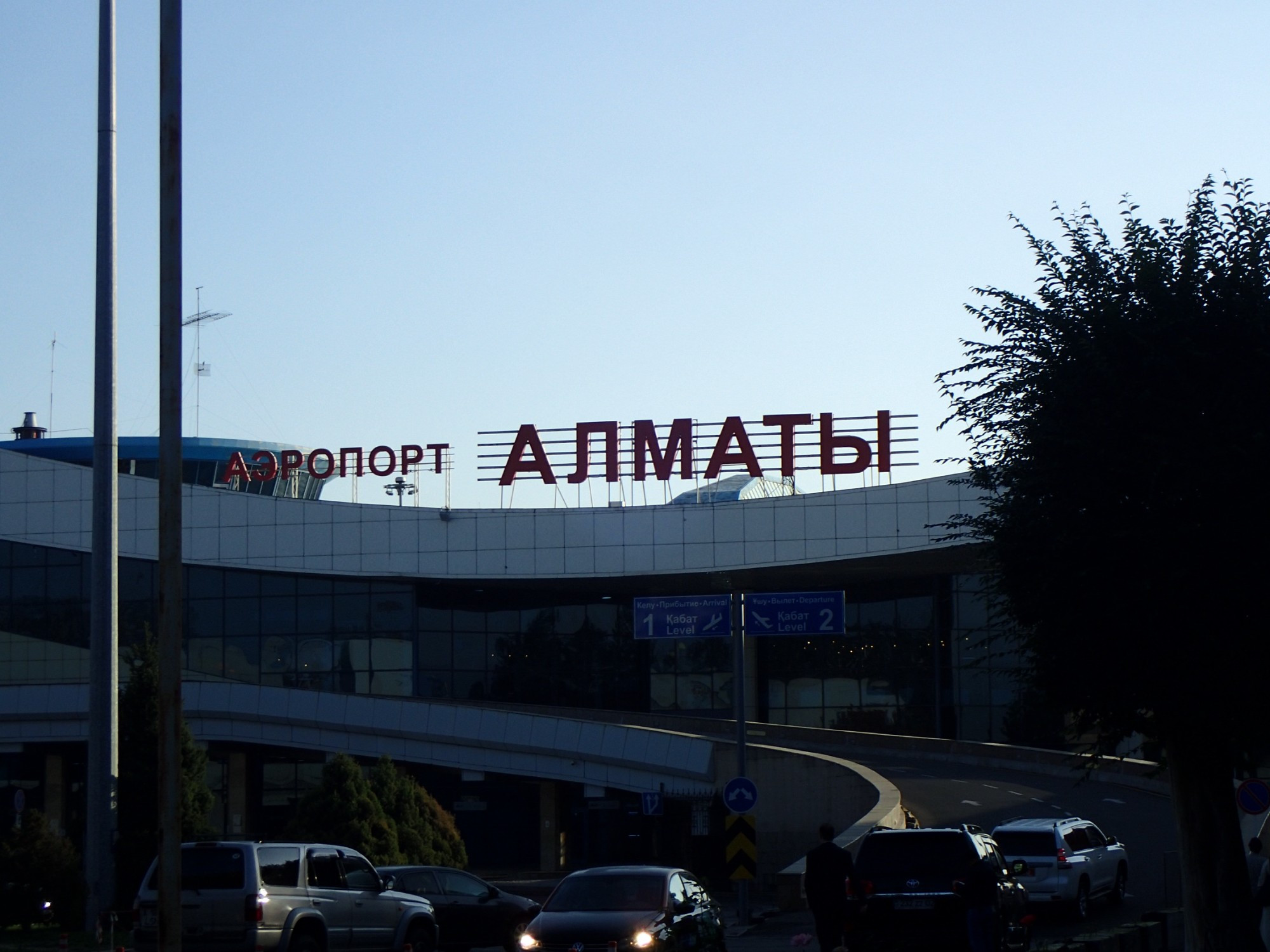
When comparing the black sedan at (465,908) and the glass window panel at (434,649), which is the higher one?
the glass window panel at (434,649)

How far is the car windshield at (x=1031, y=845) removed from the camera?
24094 mm

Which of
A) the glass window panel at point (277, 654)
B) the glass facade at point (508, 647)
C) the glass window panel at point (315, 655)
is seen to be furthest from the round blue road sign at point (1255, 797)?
the glass window panel at point (277, 654)

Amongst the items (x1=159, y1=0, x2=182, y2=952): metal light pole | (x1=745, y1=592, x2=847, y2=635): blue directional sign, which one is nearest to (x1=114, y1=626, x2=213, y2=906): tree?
(x1=745, y1=592, x2=847, y2=635): blue directional sign

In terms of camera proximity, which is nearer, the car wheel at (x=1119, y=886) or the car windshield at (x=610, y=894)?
the car windshield at (x=610, y=894)

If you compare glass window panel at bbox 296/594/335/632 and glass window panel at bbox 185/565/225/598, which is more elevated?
glass window panel at bbox 185/565/225/598

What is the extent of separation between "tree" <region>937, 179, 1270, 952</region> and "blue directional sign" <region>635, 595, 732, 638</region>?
12.4 metres

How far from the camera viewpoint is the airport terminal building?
2153 inches

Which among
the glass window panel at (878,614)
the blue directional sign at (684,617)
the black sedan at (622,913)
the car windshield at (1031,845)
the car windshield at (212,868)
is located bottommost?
the car windshield at (1031,845)

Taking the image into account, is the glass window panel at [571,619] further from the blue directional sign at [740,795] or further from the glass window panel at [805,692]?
the blue directional sign at [740,795]

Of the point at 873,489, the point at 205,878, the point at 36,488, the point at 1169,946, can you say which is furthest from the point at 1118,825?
the point at 36,488

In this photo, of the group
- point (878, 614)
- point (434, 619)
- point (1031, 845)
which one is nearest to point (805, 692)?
point (878, 614)

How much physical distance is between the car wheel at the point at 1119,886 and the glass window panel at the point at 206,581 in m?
41.7

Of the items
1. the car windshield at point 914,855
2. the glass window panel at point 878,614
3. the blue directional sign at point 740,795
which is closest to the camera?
the car windshield at point 914,855

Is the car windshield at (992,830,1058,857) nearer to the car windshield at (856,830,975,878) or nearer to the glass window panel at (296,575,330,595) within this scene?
the car windshield at (856,830,975,878)
